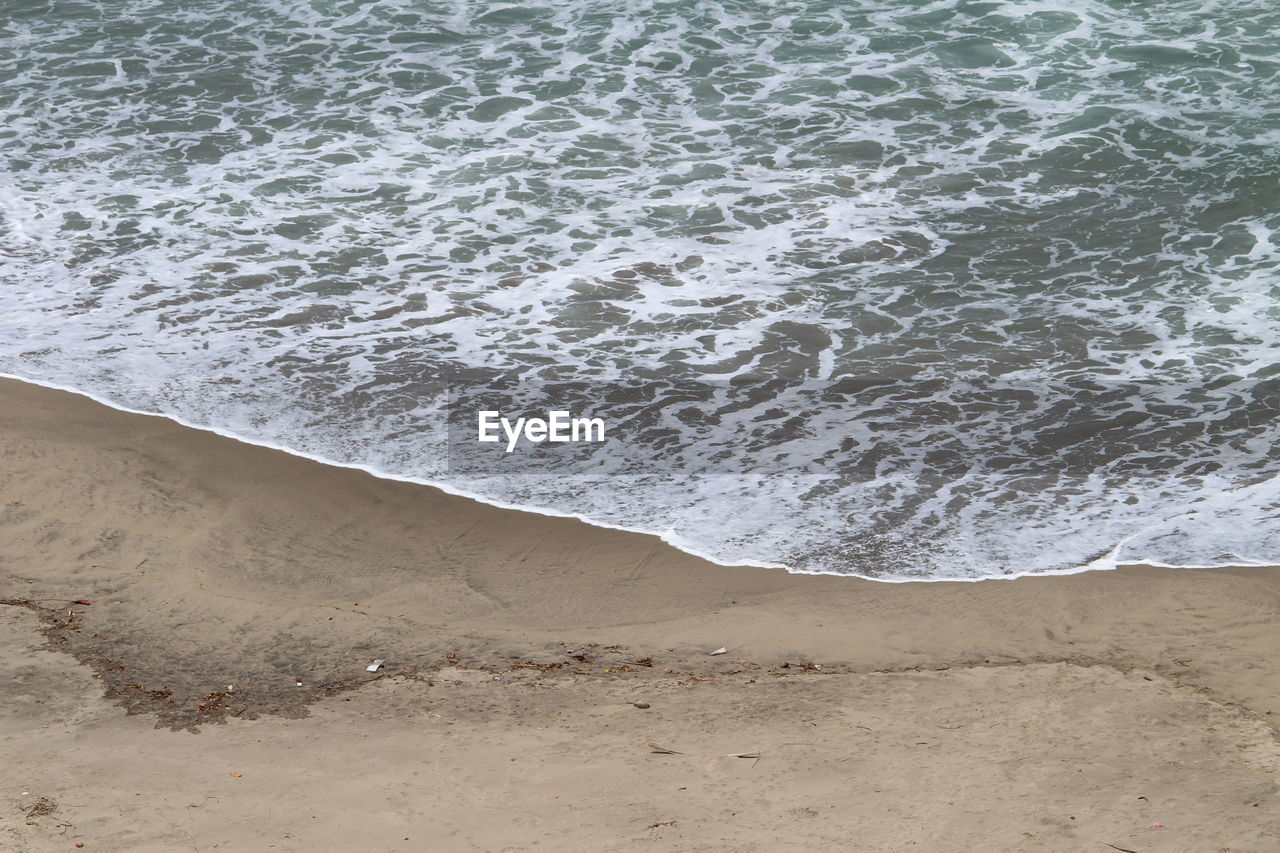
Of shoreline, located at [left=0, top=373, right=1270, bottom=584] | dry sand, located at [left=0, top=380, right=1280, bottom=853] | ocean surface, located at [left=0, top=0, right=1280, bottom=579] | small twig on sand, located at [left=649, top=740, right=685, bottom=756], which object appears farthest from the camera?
ocean surface, located at [left=0, top=0, right=1280, bottom=579]

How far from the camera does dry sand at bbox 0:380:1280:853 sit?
356cm

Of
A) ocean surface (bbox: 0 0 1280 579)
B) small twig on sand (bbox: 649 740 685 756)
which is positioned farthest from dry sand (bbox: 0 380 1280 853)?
ocean surface (bbox: 0 0 1280 579)

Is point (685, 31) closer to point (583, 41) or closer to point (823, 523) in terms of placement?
point (583, 41)

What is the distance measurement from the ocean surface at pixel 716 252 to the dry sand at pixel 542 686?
0.42 m

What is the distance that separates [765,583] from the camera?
204 inches

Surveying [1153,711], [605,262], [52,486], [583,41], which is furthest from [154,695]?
[583,41]

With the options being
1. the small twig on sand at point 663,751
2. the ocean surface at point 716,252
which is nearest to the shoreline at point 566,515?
the ocean surface at point 716,252

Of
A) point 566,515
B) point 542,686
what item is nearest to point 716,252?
point 566,515

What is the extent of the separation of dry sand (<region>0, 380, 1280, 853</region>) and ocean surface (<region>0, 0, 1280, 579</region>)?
42 centimetres

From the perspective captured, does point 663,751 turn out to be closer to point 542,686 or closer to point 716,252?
point 542,686

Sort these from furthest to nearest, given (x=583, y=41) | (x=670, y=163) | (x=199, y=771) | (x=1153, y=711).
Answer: (x=583, y=41)
(x=670, y=163)
(x=1153, y=711)
(x=199, y=771)

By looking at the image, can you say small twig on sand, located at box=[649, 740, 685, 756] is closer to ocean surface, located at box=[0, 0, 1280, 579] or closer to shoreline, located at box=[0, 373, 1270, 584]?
shoreline, located at box=[0, 373, 1270, 584]

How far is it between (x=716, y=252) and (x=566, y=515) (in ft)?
11.0

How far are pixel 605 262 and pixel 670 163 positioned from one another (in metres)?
1.99
